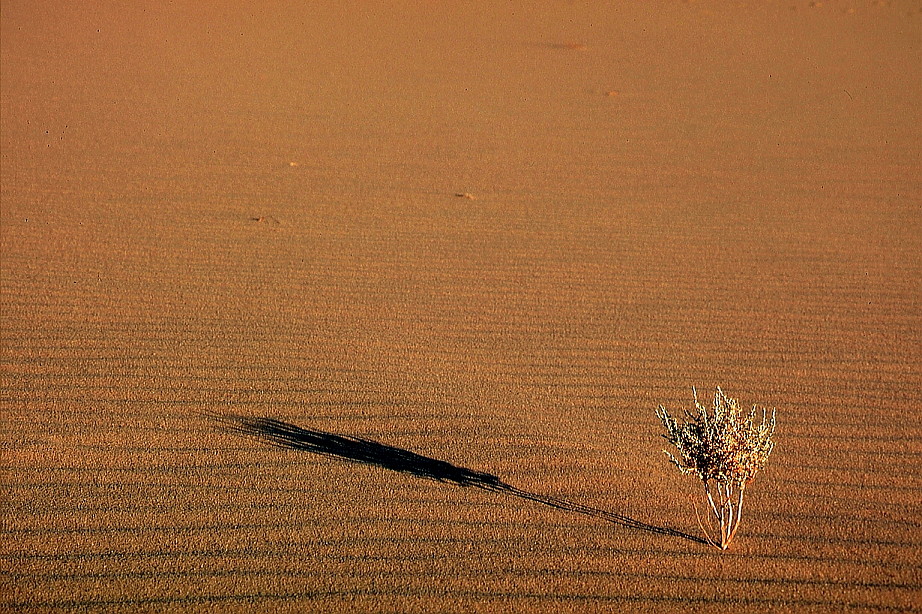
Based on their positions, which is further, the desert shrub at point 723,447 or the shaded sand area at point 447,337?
the shaded sand area at point 447,337

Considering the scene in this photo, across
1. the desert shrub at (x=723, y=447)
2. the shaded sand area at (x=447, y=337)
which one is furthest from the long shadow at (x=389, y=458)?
the desert shrub at (x=723, y=447)

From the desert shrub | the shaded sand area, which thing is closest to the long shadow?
the shaded sand area

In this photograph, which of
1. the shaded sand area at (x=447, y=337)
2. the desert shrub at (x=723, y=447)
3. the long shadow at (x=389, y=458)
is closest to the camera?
the desert shrub at (x=723, y=447)

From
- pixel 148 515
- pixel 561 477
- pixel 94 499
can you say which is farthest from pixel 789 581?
pixel 94 499

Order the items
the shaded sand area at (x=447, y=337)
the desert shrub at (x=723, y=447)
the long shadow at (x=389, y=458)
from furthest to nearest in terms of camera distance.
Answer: the long shadow at (x=389, y=458)
the shaded sand area at (x=447, y=337)
the desert shrub at (x=723, y=447)

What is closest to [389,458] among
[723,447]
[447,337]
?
[447,337]

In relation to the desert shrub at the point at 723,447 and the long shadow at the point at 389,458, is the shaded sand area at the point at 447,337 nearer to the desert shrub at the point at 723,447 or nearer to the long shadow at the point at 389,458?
the long shadow at the point at 389,458

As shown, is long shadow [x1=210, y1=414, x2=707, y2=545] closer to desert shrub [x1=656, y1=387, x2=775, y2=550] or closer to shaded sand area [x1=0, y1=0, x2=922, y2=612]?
shaded sand area [x1=0, y1=0, x2=922, y2=612]

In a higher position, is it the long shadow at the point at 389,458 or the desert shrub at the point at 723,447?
the desert shrub at the point at 723,447
